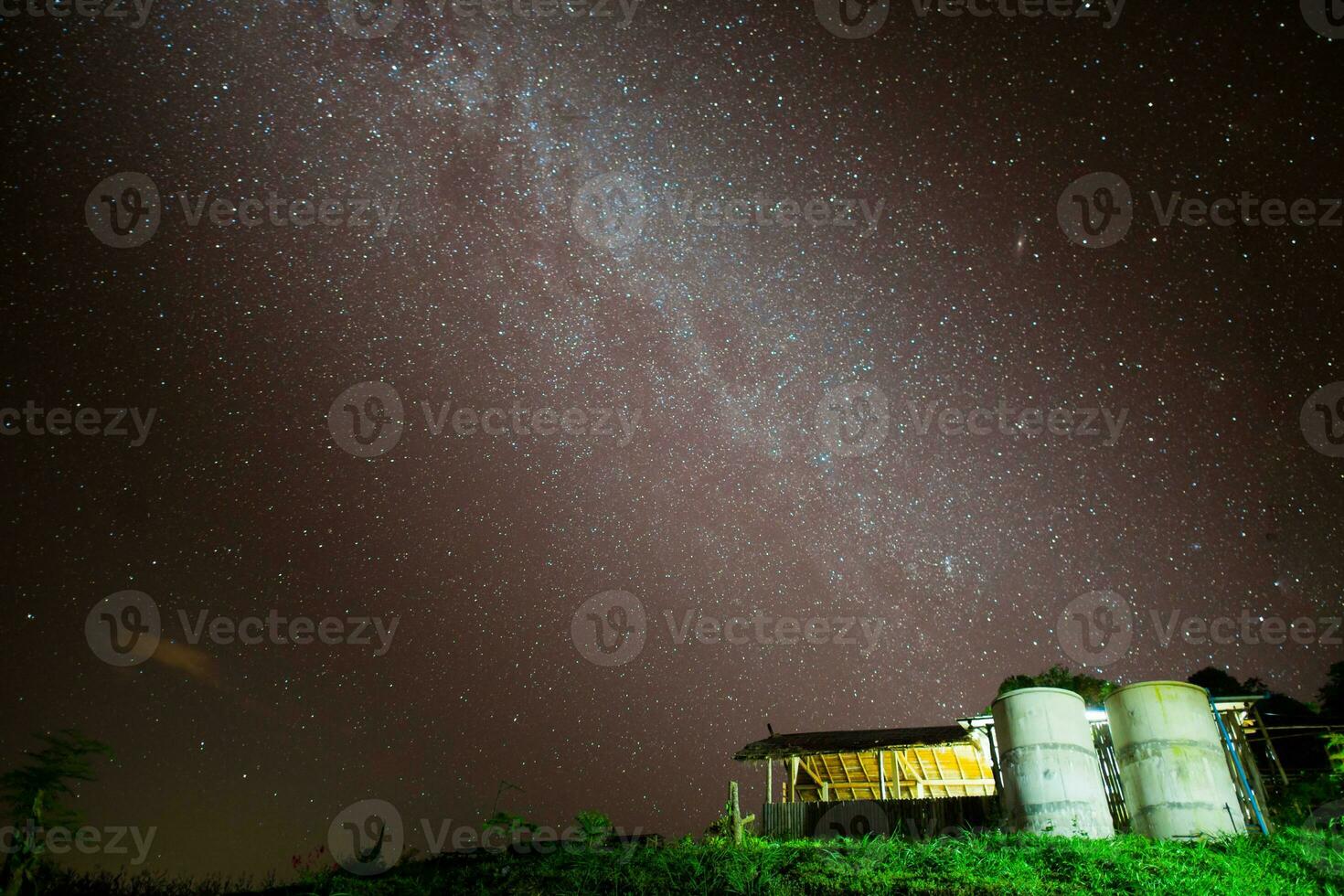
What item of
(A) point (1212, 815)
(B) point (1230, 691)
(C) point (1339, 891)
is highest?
(B) point (1230, 691)

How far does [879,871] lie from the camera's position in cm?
1026

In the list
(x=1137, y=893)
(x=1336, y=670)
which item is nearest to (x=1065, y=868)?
(x=1137, y=893)

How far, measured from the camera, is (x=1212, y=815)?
43.9 ft

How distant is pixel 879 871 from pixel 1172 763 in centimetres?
766

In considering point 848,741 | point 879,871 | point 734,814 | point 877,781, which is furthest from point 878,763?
point 879,871

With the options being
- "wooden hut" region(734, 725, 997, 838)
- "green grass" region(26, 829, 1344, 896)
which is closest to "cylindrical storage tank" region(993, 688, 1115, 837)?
"green grass" region(26, 829, 1344, 896)

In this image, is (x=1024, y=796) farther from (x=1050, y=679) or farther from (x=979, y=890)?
(x=1050, y=679)

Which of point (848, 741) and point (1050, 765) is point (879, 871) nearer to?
point (1050, 765)

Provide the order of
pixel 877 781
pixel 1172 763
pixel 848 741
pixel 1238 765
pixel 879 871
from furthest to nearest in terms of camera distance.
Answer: pixel 877 781 → pixel 848 741 → pixel 1238 765 → pixel 1172 763 → pixel 879 871

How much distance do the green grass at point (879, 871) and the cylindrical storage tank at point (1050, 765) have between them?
96 centimetres

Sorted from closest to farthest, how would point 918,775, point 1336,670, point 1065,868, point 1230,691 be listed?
point 1065,868, point 918,775, point 1336,670, point 1230,691

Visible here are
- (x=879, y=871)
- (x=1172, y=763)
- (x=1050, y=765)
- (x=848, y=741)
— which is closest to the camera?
(x=879, y=871)

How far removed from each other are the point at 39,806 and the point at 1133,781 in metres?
19.5

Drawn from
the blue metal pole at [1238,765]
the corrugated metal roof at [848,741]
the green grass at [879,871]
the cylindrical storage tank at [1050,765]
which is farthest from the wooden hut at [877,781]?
the blue metal pole at [1238,765]
